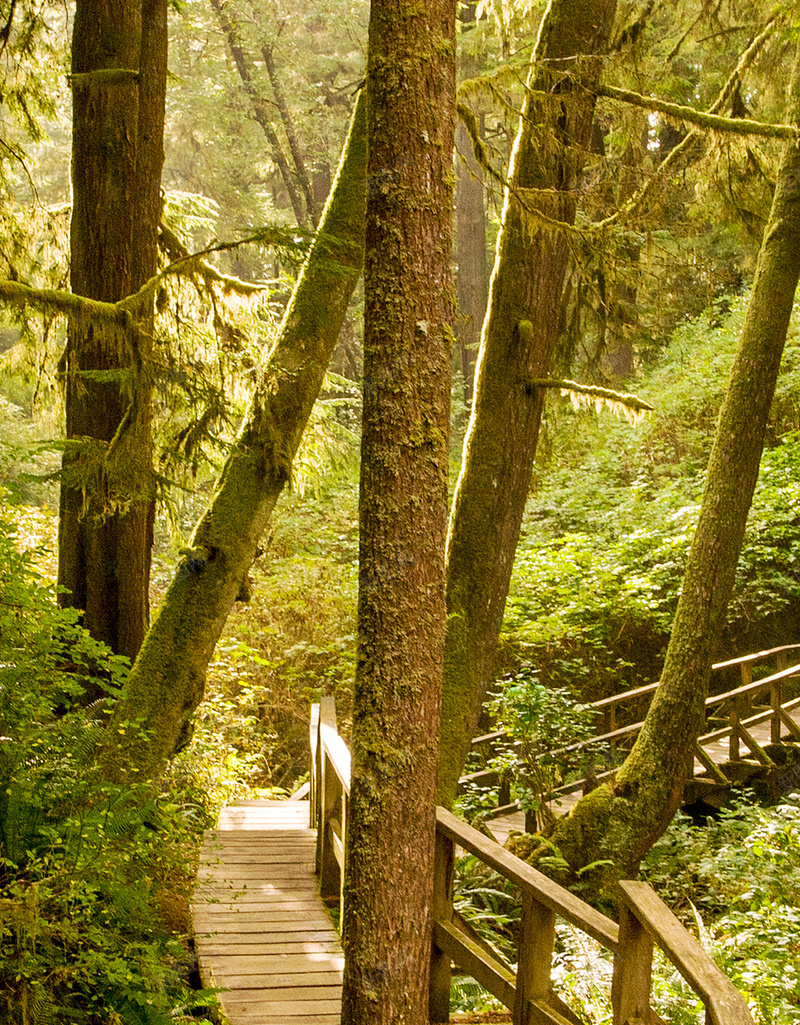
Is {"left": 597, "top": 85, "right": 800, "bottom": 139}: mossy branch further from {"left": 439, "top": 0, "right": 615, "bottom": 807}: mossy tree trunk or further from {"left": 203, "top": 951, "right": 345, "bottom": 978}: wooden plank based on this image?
{"left": 203, "top": 951, "right": 345, "bottom": 978}: wooden plank

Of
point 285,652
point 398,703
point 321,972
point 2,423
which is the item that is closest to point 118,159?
point 398,703

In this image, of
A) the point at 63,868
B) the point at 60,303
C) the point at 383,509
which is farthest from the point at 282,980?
the point at 60,303

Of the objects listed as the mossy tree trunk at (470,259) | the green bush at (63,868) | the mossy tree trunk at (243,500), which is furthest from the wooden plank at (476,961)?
the mossy tree trunk at (470,259)

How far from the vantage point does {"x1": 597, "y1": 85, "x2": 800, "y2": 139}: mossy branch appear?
22.2 ft

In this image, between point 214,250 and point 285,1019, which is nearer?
point 285,1019

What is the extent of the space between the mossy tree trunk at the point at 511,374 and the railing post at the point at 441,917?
2016 millimetres

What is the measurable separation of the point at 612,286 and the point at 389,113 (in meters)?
3.85

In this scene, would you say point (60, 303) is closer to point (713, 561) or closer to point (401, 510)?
point (401, 510)

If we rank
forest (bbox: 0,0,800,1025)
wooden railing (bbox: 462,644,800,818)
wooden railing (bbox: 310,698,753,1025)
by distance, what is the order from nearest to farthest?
wooden railing (bbox: 310,698,753,1025) < forest (bbox: 0,0,800,1025) < wooden railing (bbox: 462,644,800,818)

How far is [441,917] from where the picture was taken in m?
4.71

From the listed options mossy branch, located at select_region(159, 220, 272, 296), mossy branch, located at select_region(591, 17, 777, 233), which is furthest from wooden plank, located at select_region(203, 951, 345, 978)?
mossy branch, located at select_region(591, 17, 777, 233)

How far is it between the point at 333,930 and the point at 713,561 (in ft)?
16.9

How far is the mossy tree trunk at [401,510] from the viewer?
3656 mm

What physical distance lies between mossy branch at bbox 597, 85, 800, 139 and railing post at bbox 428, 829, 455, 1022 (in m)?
5.34
